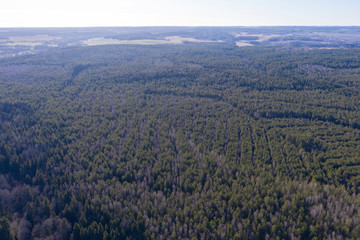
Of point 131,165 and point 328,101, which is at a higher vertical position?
point 328,101

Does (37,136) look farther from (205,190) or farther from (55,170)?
(205,190)

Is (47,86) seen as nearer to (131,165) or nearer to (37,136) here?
(37,136)

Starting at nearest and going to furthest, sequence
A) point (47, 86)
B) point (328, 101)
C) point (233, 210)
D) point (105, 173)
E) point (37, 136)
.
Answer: point (233, 210)
point (105, 173)
point (37, 136)
point (328, 101)
point (47, 86)

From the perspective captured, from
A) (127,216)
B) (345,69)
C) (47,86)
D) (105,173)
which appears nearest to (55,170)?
(105,173)

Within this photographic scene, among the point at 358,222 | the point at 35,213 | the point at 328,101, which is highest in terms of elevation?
the point at 328,101

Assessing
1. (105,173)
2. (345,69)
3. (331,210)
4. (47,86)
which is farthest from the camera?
(345,69)

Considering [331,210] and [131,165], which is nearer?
[331,210]
